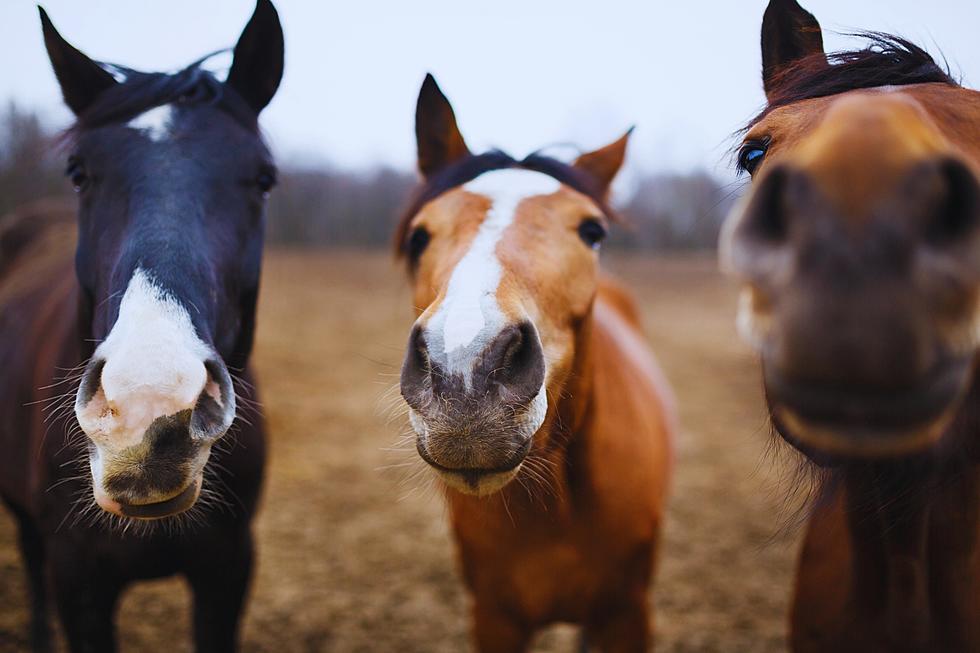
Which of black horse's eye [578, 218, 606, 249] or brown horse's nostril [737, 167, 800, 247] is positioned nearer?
brown horse's nostril [737, 167, 800, 247]

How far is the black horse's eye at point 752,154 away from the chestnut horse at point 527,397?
646 millimetres

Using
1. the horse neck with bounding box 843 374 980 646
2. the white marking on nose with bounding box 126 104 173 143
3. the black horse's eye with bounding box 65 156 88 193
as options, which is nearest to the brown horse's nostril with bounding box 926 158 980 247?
the horse neck with bounding box 843 374 980 646

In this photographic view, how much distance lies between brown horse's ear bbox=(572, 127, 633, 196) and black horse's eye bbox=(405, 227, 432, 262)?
970 millimetres

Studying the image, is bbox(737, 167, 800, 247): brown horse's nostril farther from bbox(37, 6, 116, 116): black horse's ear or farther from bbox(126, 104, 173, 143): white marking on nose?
bbox(37, 6, 116, 116): black horse's ear

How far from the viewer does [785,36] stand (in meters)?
2.16

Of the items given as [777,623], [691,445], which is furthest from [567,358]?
[691,445]

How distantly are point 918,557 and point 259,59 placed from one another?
9.59 ft

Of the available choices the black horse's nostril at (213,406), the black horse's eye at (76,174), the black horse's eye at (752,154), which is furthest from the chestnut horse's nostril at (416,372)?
the black horse's eye at (76,174)

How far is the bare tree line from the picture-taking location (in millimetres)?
4449

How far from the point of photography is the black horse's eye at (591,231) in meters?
2.33

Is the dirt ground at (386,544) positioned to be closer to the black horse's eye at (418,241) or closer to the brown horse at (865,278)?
the black horse's eye at (418,241)

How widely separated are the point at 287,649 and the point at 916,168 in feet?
14.3

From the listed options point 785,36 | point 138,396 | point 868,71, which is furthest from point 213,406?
point 785,36

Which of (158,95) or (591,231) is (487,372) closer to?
(591,231)
